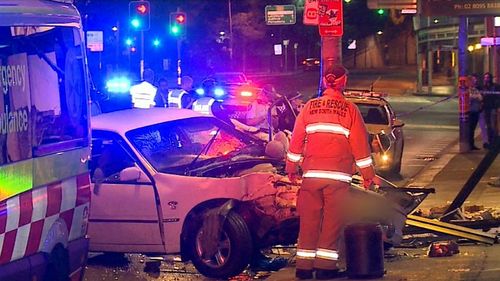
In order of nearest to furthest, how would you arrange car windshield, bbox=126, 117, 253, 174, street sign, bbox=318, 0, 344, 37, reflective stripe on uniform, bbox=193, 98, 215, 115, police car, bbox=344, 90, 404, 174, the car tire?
the car tire
car windshield, bbox=126, 117, 253, 174
street sign, bbox=318, 0, 344, 37
police car, bbox=344, 90, 404, 174
reflective stripe on uniform, bbox=193, 98, 215, 115

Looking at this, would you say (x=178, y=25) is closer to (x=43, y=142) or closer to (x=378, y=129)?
(x=378, y=129)

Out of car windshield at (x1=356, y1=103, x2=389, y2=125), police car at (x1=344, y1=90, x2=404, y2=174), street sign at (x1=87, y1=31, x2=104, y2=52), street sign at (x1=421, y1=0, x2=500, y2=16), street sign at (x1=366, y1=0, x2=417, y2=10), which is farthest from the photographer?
street sign at (x1=87, y1=31, x2=104, y2=52)

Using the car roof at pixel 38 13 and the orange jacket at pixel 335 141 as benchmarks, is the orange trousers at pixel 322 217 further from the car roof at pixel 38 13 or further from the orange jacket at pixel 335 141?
the car roof at pixel 38 13

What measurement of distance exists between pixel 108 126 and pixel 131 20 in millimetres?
21250

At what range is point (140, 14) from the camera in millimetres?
29297

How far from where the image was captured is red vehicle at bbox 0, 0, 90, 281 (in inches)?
248

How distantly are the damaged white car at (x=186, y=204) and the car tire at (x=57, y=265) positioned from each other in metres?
2.10

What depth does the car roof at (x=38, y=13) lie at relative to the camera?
6.37m

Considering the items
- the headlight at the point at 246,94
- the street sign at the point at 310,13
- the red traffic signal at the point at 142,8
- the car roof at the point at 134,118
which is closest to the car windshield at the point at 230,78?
the headlight at the point at 246,94

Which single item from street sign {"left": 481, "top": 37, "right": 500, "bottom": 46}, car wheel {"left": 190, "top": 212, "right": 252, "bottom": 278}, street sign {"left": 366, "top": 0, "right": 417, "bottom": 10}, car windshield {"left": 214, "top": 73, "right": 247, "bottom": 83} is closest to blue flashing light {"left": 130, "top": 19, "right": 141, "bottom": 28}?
car windshield {"left": 214, "top": 73, "right": 247, "bottom": 83}

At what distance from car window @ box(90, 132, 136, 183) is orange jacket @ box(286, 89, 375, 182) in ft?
7.92

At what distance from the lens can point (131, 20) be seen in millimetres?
30812

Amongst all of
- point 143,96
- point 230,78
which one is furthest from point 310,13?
point 230,78

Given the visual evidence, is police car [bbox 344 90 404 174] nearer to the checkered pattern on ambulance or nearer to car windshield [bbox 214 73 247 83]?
the checkered pattern on ambulance
